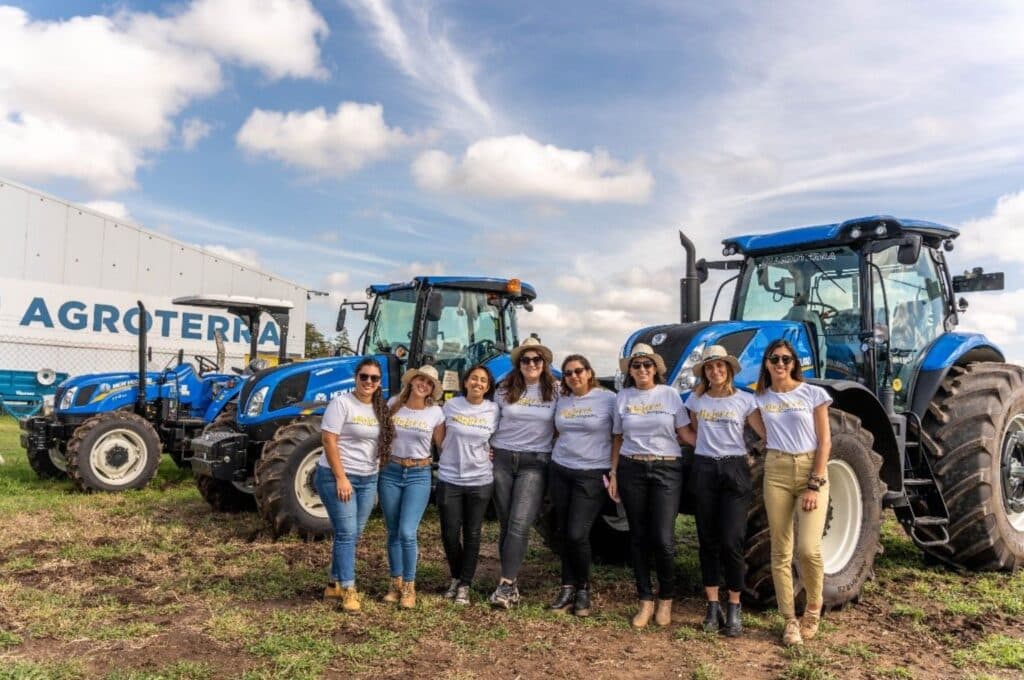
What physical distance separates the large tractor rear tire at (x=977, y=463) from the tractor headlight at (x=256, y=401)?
575 centimetres

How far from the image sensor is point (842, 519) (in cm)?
550

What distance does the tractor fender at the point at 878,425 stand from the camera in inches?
225

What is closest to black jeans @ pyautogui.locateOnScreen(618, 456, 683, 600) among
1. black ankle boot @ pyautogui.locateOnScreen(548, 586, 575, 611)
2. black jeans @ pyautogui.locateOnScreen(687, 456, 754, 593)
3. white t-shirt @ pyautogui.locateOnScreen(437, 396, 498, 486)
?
black jeans @ pyautogui.locateOnScreen(687, 456, 754, 593)

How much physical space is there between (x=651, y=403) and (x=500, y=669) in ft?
5.53

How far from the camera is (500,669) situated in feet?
13.8

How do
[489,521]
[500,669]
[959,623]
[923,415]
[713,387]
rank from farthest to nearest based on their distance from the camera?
1. [489,521]
2. [923,415]
3. [959,623]
4. [713,387]
5. [500,669]

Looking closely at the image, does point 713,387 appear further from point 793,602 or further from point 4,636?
point 4,636

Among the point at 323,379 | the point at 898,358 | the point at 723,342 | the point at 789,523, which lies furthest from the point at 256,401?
the point at 898,358

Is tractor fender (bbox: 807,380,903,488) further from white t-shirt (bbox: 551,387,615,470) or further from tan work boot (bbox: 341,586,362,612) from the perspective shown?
tan work boot (bbox: 341,586,362,612)

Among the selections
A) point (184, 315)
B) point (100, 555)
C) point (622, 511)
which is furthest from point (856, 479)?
point (184, 315)

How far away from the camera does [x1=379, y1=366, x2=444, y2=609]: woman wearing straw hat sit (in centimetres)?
524

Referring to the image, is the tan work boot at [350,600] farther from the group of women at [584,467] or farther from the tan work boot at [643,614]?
the tan work boot at [643,614]

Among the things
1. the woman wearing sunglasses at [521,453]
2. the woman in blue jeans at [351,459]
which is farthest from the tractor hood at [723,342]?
the woman in blue jeans at [351,459]

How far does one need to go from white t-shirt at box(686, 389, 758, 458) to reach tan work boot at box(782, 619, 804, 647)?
95cm
